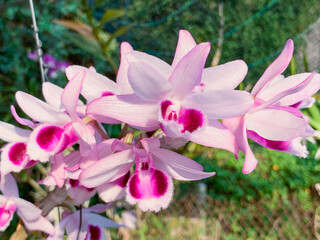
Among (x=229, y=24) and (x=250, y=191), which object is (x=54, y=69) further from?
(x=229, y=24)

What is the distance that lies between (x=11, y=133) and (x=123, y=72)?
0.17 m

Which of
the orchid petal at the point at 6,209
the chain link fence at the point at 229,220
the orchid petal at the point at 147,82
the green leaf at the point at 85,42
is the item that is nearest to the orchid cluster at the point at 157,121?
the orchid petal at the point at 147,82

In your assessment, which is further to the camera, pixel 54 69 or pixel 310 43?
pixel 310 43

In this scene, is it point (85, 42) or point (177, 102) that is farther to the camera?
point (85, 42)

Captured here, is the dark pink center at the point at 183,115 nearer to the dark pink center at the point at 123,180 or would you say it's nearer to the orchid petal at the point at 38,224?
the dark pink center at the point at 123,180

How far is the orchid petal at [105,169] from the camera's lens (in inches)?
13.5

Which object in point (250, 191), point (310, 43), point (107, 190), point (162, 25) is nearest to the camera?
point (107, 190)

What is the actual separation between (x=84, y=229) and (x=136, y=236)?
6.02 ft

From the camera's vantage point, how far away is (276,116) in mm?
352

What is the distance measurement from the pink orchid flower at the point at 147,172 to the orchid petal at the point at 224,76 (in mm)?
89

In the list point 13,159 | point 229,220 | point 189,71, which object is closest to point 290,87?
point 189,71

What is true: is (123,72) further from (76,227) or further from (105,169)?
(76,227)

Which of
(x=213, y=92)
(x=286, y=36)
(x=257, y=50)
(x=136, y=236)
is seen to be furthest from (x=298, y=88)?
(x=286, y=36)

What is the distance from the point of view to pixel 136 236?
222 centimetres
